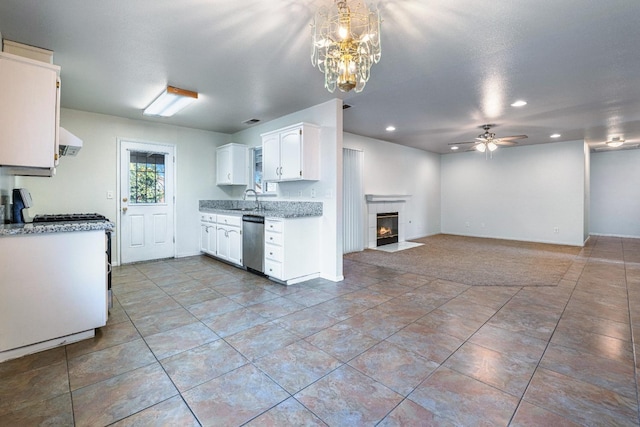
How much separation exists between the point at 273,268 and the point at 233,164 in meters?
2.49

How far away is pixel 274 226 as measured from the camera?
396cm

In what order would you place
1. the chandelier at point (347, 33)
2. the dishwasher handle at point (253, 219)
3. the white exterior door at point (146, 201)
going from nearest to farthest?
the chandelier at point (347, 33) → the dishwasher handle at point (253, 219) → the white exterior door at point (146, 201)

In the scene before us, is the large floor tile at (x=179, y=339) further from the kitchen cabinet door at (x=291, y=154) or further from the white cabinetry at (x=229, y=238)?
the kitchen cabinet door at (x=291, y=154)

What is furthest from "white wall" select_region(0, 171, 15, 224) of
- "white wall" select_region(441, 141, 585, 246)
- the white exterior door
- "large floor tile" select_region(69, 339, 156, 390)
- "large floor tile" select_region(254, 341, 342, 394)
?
"white wall" select_region(441, 141, 585, 246)

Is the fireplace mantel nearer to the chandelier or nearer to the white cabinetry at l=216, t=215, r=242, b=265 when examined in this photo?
the white cabinetry at l=216, t=215, r=242, b=265

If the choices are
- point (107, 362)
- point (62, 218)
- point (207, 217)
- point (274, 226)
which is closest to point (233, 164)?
point (207, 217)

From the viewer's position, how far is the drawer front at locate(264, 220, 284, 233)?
3863 mm

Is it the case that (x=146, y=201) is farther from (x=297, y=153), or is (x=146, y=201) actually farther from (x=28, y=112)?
(x=28, y=112)

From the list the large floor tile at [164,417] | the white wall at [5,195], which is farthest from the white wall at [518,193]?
the white wall at [5,195]

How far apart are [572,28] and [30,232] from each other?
4.42m

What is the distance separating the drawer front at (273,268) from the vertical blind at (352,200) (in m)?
2.34

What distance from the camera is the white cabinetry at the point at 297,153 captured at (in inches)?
161

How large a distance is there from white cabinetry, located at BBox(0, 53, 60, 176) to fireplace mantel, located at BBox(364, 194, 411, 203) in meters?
5.36

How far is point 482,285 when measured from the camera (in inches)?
153
